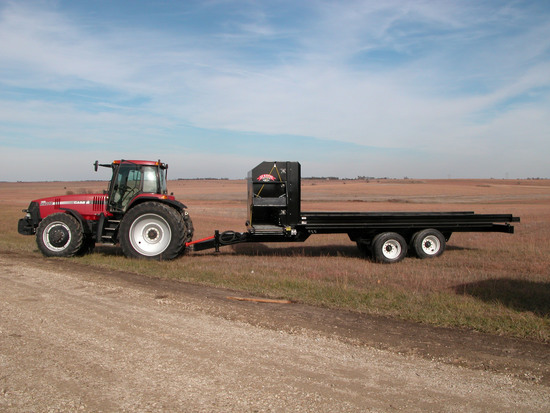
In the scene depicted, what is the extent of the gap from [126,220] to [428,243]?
25.0ft

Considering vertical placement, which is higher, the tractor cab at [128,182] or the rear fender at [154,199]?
the tractor cab at [128,182]

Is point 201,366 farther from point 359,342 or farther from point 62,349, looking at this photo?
point 359,342

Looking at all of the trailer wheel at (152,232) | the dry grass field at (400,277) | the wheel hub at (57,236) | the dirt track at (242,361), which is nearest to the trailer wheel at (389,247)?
the dry grass field at (400,277)

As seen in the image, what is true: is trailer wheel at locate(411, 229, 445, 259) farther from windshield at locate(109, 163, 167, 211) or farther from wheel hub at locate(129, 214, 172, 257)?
windshield at locate(109, 163, 167, 211)

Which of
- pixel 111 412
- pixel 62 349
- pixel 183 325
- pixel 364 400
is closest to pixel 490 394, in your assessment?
pixel 364 400

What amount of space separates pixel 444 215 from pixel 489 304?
Result: 5.12m

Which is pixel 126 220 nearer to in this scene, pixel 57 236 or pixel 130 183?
pixel 130 183

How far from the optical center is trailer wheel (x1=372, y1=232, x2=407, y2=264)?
11.4 metres

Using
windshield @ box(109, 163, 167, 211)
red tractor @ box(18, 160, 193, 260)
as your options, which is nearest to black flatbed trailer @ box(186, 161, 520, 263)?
red tractor @ box(18, 160, 193, 260)

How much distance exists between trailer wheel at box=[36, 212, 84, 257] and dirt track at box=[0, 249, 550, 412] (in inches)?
172

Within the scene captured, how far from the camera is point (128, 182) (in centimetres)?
1155

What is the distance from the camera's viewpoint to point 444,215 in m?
11.9

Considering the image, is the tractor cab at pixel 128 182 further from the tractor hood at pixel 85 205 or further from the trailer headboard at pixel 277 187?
the trailer headboard at pixel 277 187

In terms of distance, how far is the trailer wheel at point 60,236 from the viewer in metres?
11.3
